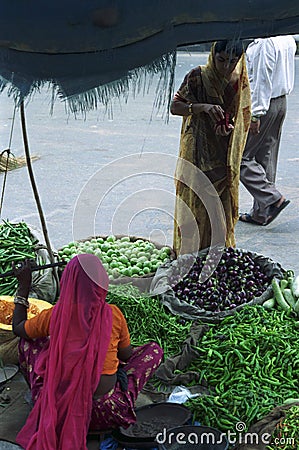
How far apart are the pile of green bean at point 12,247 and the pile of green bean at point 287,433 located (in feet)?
5.89

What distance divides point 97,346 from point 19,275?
1.78 ft

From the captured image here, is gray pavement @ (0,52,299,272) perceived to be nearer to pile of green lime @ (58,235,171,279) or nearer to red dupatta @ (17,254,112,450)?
pile of green lime @ (58,235,171,279)

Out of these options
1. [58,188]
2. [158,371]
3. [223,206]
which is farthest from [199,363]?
[58,188]

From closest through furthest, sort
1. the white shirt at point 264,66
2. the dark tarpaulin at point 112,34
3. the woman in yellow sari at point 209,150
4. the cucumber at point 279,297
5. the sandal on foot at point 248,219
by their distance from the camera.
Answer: the dark tarpaulin at point 112,34
the cucumber at point 279,297
the woman in yellow sari at point 209,150
the white shirt at point 264,66
the sandal on foot at point 248,219

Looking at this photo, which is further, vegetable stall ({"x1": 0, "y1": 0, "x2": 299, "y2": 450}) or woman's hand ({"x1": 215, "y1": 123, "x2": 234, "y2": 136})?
woman's hand ({"x1": 215, "y1": 123, "x2": 234, "y2": 136})

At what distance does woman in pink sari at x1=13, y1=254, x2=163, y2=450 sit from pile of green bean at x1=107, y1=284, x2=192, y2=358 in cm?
61

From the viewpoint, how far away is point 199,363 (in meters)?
3.34

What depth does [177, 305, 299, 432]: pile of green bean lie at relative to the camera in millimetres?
2951

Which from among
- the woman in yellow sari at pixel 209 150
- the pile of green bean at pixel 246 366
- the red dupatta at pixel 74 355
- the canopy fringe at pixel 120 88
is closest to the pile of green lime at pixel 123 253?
the woman in yellow sari at pixel 209 150

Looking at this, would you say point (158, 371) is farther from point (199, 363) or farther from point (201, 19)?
point (201, 19)

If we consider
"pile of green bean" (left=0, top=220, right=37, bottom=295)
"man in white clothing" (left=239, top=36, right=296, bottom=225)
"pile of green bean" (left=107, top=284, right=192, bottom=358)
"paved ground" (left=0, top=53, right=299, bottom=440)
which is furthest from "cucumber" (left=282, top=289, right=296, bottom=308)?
"man in white clothing" (left=239, top=36, right=296, bottom=225)

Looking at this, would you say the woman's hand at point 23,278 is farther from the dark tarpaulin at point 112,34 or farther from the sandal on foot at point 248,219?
the sandal on foot at point 248,219

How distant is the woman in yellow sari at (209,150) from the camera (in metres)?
4.07

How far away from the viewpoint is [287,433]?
8.63ft
